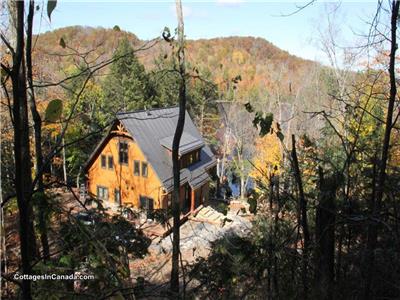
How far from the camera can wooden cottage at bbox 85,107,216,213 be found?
56.8ft

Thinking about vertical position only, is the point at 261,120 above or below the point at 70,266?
above

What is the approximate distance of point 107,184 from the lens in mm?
19125

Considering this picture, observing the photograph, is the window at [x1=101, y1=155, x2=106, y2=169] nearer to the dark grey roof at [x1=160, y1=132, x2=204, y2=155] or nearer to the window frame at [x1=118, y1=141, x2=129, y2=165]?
the window frame at [x1=118, y1=141, x2=129, y2=165]

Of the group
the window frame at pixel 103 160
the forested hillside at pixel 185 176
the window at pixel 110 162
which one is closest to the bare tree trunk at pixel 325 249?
the forested hillside at pixel 185 176

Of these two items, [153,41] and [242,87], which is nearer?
[153,41]

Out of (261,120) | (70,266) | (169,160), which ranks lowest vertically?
(169,160)

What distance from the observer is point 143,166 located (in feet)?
58.2

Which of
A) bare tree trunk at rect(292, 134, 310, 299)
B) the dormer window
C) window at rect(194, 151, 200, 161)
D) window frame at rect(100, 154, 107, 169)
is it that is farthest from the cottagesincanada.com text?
window at rect(194, 151, 200, 161)

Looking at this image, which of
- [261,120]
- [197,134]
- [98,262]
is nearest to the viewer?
[98,262]

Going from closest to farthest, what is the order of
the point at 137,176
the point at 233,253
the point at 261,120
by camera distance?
Result: the point at 261,120
the point at 233,253
the point at 137,176

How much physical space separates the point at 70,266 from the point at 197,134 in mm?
20264

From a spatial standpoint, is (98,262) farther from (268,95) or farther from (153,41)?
(268,95)

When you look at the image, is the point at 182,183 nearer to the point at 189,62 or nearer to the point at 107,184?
the point at 107,184

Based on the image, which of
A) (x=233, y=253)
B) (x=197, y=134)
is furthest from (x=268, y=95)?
(x=233, y=253)
